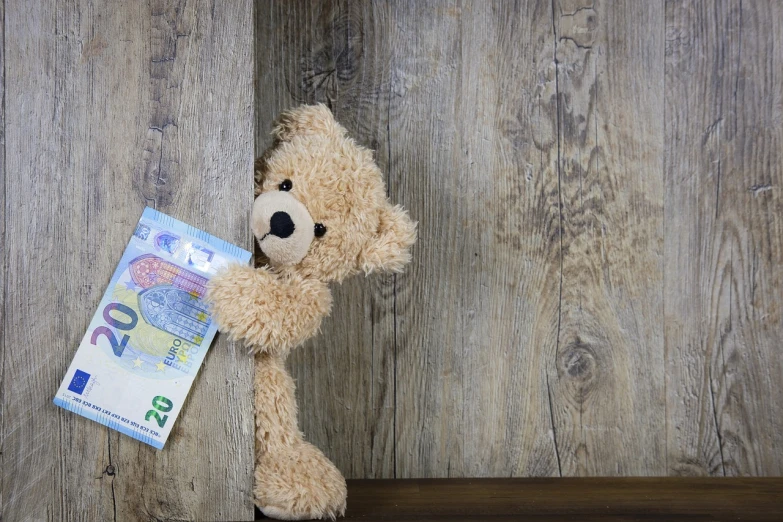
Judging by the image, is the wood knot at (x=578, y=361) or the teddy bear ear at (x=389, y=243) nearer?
the teddy bear ear at (x=389, y=243)

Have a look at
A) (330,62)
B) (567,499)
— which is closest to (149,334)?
(330,62)

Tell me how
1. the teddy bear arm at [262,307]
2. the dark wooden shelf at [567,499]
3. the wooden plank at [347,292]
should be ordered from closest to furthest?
the teddy bear arm at [262,307] → the dark wooden shelf at [567,499] → the wooden plank at [347,292]

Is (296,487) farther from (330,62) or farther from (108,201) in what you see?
(330,62)

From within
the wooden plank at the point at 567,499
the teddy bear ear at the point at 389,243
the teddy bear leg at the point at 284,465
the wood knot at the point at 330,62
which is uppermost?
the wood knot at the point at 330,62

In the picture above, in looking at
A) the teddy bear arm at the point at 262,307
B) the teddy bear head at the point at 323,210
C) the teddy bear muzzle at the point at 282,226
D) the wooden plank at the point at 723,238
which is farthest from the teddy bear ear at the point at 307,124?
the wooden plank at the point at 723,238

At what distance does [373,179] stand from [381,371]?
1.41 ft

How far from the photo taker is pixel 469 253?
1246mm

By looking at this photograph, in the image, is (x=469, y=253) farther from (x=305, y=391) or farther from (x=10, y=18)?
(x=10, y=18)

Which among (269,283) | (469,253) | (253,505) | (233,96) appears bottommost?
(253,505)

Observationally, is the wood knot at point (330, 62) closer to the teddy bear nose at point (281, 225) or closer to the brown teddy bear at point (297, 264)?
the brown teddy bear at point (297, 264)

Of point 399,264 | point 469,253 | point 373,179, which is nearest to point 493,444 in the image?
point 469,253

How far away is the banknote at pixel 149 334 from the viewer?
91cm

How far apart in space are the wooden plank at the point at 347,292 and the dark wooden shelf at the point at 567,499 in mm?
102

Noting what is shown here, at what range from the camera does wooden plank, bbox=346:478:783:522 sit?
40.4 inches
